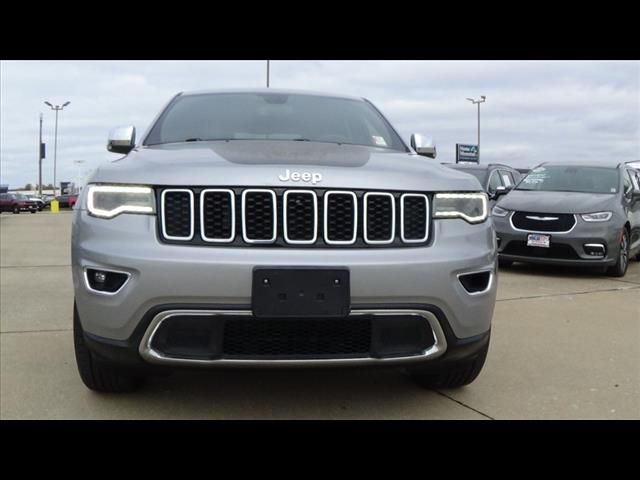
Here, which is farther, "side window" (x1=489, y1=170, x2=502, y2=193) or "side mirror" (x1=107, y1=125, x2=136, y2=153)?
"side window" (x1=489, y1=170, x2=502, y2=193)

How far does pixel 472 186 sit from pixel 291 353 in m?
1.10

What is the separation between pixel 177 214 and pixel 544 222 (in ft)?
20.4

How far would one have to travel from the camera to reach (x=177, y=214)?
254cm

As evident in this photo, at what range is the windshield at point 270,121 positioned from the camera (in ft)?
12.0

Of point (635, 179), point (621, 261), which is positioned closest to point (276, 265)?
point (621, 261)

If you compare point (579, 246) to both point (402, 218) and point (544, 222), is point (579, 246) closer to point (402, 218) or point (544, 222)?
point (544, 222)

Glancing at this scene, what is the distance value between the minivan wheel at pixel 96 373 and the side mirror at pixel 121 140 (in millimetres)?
1155

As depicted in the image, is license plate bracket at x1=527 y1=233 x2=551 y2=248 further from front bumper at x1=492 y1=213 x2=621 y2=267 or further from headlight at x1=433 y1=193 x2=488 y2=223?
headlight at x1=433 y1=193 x2=488 y2=223

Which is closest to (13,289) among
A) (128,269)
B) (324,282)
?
(128,269)

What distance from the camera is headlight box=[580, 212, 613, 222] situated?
25.2 feet

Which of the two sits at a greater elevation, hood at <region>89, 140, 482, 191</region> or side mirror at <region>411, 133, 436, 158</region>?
side mirror at <region>411, 133, 436, 158</region>

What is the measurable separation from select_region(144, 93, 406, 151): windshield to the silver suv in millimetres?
868

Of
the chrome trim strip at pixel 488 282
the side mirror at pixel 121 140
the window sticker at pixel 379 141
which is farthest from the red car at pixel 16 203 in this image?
the chrome trim strip at pixel 488 282

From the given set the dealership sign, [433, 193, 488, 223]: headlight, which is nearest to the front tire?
[433, 193, 488, 223]: headlight
